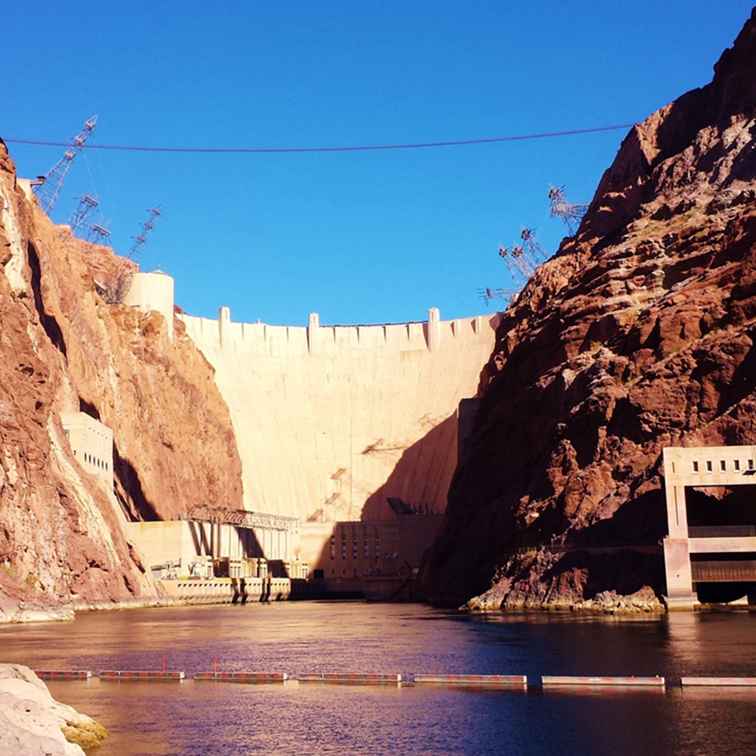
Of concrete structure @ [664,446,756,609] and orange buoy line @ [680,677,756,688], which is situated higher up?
concrete structure @ [664,446,756,609]

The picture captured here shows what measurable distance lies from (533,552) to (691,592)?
13.4m

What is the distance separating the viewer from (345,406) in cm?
17688

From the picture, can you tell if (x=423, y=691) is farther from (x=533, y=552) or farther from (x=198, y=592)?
(x=198, y=592)

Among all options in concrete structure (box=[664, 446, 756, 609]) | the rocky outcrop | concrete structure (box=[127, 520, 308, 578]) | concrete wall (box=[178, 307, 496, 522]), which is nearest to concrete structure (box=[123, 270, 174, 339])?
concrete wall (box=[178, 307, 496, 522])

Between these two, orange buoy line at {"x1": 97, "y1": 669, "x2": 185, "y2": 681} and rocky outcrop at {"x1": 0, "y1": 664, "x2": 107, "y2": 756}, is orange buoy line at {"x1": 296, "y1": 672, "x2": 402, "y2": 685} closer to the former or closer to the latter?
orange buoy line at {"x1": 97, "y1": 669, "x2": 185, "y2": 681}

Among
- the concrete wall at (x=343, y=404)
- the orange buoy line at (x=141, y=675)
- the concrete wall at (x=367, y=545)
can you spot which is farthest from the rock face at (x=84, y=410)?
the orange buoy line at (x=141, y=675)

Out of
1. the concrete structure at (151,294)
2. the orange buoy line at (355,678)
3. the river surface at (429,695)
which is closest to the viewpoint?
the river surface at (429,695)

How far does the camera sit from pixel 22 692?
22.2 m

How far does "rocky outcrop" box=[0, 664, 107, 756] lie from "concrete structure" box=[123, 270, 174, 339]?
419 feet

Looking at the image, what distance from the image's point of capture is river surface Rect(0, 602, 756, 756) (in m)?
24.7

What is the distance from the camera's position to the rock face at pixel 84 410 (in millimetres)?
79812

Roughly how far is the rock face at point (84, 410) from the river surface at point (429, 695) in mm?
21427

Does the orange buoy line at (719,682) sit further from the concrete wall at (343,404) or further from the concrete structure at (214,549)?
the concrete wall at (343,404)

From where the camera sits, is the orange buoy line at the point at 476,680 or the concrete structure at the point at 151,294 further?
the concrete structure at the point at 151,294
